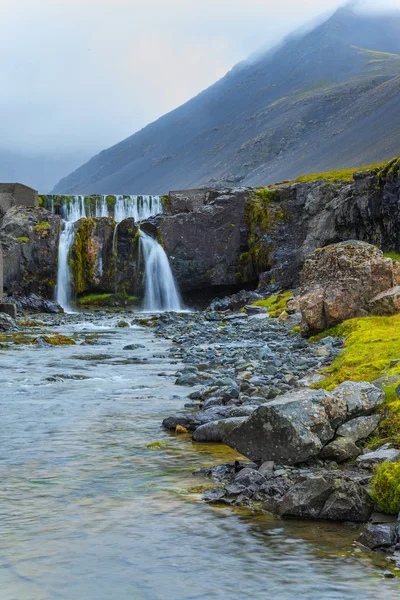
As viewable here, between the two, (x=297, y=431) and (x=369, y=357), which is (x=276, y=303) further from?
(x=297, y=431)

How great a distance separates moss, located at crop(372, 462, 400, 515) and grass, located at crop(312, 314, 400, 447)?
163 cm

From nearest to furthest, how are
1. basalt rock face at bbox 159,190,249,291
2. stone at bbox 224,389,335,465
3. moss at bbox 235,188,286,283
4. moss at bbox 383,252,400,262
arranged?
stone at bbox 224,389,335,465 → moss at bbox 383,252,400,262 → moss at bbox 235,188,286,283 → basalt rock face at bbox 159,190,249,291

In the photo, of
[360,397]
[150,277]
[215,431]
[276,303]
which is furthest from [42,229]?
[360,397]

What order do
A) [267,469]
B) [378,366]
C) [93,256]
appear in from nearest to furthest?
[267,469] → [378,366] → [93,256]

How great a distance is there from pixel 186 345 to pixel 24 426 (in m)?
14.8

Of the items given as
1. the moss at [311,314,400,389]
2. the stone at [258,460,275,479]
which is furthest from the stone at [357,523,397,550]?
the moss at [311,314,400,389]

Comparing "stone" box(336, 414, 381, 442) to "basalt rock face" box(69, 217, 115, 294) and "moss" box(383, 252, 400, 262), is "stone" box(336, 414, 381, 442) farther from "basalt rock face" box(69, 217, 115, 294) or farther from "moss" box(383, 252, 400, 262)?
"basalt rock face" box(69, 217, 115, 294)

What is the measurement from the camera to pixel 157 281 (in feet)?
204

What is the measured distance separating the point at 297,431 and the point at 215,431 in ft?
8.03

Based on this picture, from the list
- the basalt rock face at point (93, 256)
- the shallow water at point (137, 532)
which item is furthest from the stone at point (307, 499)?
the basalt rock face at point (93, 256)

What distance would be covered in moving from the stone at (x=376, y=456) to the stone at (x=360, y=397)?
0.89 meters

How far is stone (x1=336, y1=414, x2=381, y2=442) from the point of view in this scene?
376 inches

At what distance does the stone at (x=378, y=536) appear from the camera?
6504mm

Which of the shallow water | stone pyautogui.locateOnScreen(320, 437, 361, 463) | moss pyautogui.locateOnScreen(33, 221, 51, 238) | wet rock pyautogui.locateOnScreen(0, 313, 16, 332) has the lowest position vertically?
the shallow water
